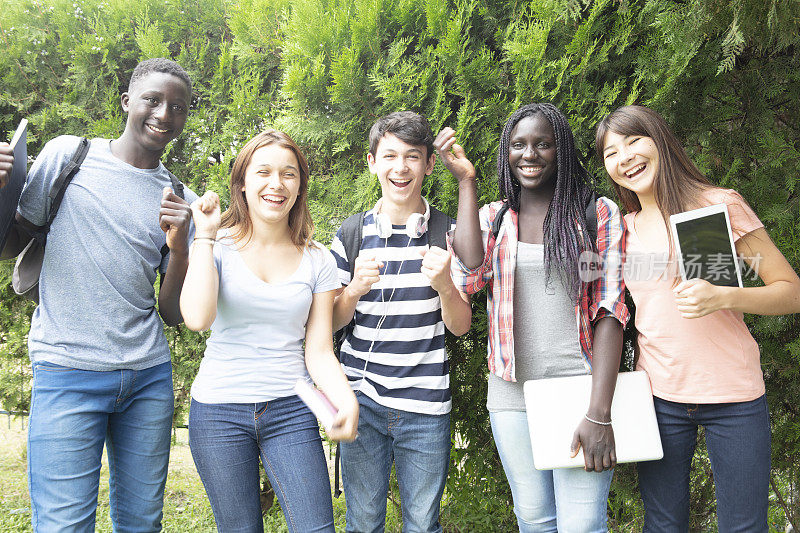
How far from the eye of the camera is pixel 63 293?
250cm

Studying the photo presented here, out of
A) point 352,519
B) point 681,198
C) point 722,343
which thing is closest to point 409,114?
point 681,198

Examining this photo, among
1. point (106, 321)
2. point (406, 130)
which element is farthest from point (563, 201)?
point (106, 321)

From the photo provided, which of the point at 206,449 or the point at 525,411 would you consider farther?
the point at 525,411

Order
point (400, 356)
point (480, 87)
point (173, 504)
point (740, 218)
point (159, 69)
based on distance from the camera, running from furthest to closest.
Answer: point (173, 504) → point (480, 87) → point (159, 69) → point (400, 356) → point (740, 218)

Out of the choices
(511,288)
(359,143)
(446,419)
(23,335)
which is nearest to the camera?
(511,288)

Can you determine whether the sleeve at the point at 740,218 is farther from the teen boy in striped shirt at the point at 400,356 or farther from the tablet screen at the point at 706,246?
the teen boy in striped shirt at the point at 400,356

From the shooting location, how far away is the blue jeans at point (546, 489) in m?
2.39

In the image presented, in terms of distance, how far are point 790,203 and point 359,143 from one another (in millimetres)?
2511

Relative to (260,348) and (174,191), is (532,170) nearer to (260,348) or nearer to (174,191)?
(260,348)

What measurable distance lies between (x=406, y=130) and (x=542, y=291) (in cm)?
104

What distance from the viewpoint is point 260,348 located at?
246 centimetres

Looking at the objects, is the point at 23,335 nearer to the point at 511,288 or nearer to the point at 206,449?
the point at 206,449

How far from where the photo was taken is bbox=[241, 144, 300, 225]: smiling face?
100 inches

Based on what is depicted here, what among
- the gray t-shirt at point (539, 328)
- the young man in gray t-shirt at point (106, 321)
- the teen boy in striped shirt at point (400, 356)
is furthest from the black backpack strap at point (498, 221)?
the young man in gray t-shirt at point (106, 321)
